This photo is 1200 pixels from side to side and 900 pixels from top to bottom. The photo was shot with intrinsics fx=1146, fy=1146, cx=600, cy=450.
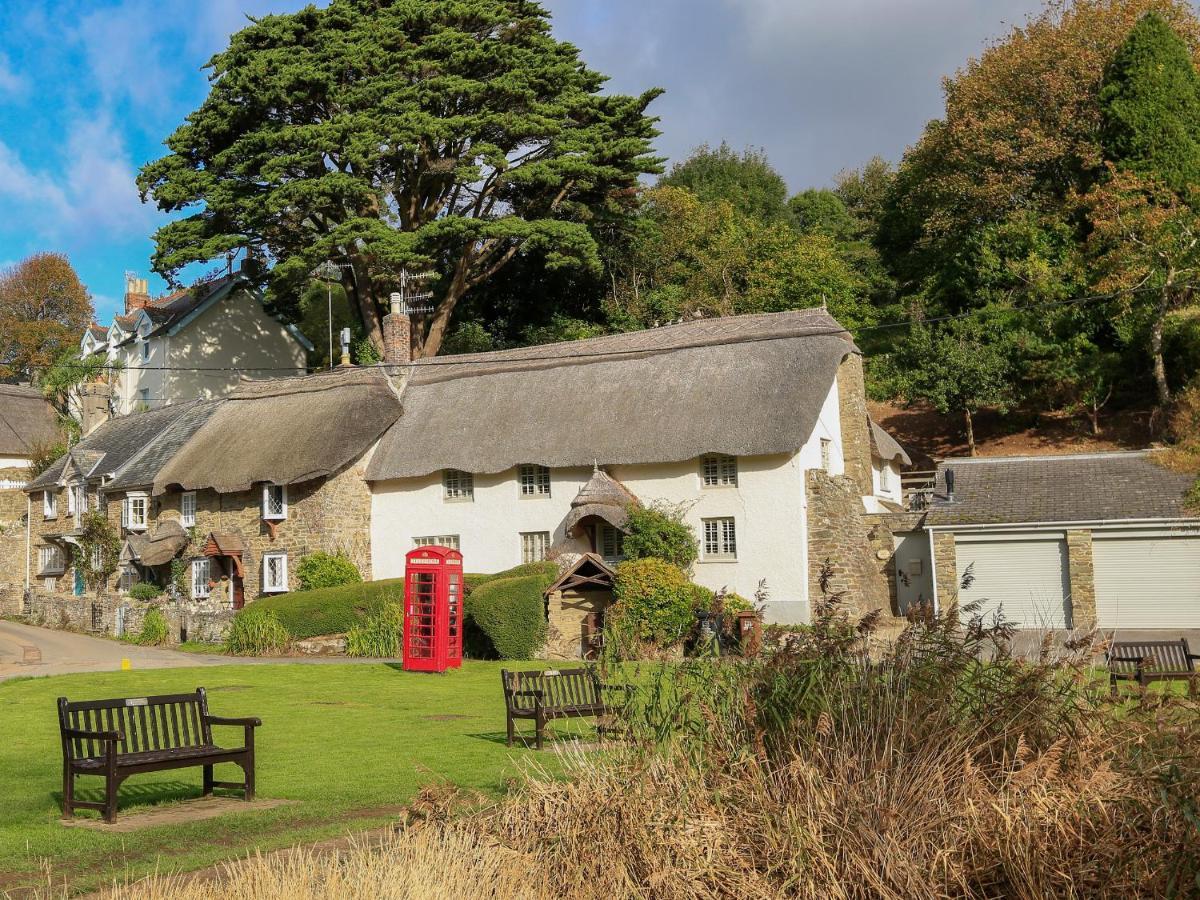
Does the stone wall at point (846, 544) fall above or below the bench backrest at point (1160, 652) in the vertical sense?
above

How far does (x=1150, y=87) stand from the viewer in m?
36.7

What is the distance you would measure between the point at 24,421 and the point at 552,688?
1805 inches

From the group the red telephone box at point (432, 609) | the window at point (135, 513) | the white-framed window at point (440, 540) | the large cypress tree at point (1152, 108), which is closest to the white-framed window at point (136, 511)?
the window at point (135, 513)

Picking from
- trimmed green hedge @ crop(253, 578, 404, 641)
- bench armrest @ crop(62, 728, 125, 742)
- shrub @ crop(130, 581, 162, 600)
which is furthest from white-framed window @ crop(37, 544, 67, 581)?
bench armrest @ crop(62, 728, 125, 742)

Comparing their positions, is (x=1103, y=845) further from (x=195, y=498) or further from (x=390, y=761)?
(x=195, y=498)

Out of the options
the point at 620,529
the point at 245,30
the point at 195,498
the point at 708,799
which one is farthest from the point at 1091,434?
the point at 708,799

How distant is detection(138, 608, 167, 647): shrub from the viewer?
3025 centimetres

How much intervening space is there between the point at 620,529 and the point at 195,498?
45.3 feet

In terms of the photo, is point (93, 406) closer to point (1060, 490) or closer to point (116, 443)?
Answer: point (116, 443)

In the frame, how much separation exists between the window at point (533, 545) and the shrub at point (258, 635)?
22.1 feet

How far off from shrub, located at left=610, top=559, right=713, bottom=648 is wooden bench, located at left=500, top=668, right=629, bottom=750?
10525mm

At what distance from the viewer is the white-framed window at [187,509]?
34.2 m

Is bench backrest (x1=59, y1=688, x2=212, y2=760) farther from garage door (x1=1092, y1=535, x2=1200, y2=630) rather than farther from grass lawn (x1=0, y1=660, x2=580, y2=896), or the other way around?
garage door (x1=1092, y1=535, x2=1200, y2=630)

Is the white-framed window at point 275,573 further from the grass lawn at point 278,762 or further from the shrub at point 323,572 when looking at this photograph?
the grass lawn at point 278,762
